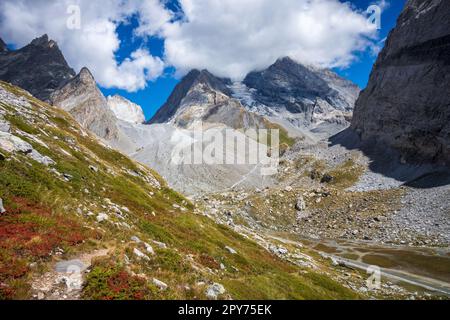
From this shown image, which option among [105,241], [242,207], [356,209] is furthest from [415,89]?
[105,241]

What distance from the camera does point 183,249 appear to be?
23.8m

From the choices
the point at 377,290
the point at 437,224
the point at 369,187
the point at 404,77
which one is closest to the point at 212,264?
the point at 377,290

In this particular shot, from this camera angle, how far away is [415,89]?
153m

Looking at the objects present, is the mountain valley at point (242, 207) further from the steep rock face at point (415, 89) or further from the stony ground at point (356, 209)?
the steep rock face at point (415, 89)

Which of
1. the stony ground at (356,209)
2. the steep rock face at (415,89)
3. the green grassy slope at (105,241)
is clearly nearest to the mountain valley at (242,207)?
the green grassy slope at (105,241)

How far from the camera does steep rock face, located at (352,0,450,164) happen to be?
134625mm

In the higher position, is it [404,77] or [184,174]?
[404,77]

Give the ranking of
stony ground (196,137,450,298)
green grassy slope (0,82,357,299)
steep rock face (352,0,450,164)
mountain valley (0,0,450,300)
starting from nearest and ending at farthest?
green grassy slope (0,82,357,299)
mountain valley (0,0,450,300)
stony ground (196,137,450,298)
steep rock face (352,0,450,164)

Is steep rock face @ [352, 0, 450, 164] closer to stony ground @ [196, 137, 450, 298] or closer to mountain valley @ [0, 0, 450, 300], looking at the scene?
mountain valley @ [0, 0, 450, 300]

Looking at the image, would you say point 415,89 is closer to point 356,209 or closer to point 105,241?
point 356,209

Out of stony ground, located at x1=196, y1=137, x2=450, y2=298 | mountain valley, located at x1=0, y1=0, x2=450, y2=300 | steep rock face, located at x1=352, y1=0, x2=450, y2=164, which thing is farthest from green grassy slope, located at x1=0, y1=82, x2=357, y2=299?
steep rock face, located at x1=352, y1=0, x2=450, y2=164

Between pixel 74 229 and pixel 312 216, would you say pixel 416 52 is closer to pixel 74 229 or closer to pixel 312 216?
pixel 312 216

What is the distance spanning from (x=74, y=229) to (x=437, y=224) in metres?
95.8
